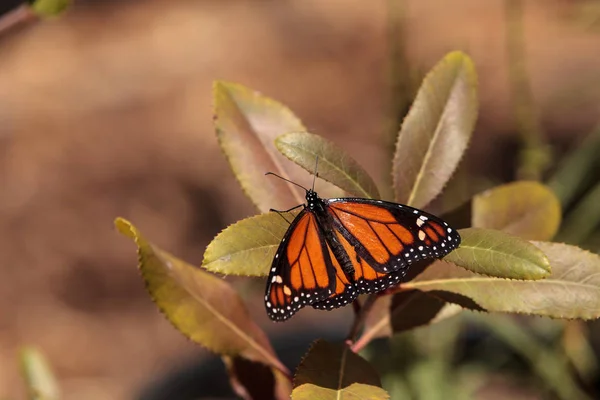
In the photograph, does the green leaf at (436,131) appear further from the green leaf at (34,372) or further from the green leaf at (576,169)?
the green leaf at (576,169)

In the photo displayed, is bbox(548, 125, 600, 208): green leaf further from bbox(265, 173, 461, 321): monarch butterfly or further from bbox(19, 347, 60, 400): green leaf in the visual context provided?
bbox(19, 347, 60, 400): green leaf

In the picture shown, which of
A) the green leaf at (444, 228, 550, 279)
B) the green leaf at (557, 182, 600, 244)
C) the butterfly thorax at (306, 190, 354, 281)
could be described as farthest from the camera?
the green leaf at (557, 182, 600, 244)

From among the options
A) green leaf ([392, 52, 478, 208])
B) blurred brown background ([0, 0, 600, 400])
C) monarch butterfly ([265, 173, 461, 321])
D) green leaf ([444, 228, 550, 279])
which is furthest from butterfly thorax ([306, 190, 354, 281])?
blurred brown background ([0, 0, 600, 400])

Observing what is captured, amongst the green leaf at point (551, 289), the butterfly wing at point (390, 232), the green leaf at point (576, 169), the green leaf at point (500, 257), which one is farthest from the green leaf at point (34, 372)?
the green leaf at point (576, 169)

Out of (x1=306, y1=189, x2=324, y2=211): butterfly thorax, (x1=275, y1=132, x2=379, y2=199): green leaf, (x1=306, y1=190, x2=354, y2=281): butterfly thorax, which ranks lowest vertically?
(x1=306, y1=190, x2=354, y2=281): butterfly thorax

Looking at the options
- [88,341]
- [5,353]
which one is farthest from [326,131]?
[5,353]

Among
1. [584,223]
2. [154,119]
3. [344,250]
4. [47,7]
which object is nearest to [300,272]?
[344,250]

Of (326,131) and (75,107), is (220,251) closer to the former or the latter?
(326,131)

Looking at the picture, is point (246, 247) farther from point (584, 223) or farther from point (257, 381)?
point (584, 223)
